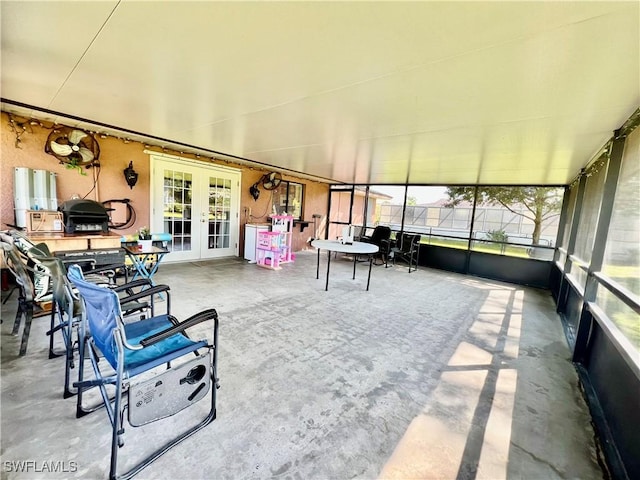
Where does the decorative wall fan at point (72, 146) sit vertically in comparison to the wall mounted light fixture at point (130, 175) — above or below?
above

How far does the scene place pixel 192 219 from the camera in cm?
575

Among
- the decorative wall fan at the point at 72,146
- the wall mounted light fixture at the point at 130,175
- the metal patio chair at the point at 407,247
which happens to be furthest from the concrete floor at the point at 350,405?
the metal patio chair at the point at 407,247

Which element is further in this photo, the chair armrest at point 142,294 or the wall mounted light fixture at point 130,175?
the wall mounted light fixture at point 130,175

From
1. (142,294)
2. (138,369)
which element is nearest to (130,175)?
(142,294)

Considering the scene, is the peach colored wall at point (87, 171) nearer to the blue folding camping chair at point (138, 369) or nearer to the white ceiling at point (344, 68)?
the white ceiling at point (344, 68)

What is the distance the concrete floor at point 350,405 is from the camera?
1.42m

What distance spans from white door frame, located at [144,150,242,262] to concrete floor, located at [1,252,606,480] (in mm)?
2358

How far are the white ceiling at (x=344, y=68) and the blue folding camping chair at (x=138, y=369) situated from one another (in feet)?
4.75

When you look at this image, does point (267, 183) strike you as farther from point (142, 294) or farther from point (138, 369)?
point (138, 369)

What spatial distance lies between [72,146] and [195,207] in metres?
2.16

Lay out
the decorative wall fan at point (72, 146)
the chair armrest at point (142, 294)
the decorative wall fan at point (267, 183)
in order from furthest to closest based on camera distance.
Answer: the decorative wall fan at point (267, 183) → the decorative wall fan at point (72, 146) → the chair armrest at point (142, 294)

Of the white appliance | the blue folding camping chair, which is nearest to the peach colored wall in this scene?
the white appliance

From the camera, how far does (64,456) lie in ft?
4.50

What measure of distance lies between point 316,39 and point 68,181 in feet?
14.7
